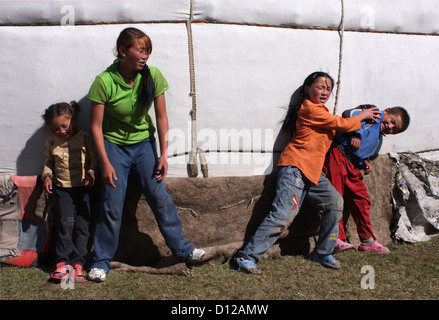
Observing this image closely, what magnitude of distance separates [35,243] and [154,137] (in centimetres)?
97

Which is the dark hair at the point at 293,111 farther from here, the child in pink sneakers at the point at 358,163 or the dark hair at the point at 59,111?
the dark hair at the point at 59,111

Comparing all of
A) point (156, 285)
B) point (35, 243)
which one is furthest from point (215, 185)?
point (35, 243)

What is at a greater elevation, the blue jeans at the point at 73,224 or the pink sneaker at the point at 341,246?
the blue jeans at the point at 73,224

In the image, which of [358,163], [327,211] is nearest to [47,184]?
[327,211]

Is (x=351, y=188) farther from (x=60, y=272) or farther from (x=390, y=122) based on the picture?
(x=60, y=272)

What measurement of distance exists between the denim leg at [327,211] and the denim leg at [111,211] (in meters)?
1.14

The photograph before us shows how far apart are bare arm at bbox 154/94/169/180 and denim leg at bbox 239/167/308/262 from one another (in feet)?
2.17

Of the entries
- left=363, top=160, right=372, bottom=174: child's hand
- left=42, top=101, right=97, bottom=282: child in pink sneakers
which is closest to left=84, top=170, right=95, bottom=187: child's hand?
left=42, top=101, right=97, bottom=282: child in pink sneakers

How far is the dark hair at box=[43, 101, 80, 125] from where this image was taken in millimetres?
2748

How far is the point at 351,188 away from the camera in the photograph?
3186 mm

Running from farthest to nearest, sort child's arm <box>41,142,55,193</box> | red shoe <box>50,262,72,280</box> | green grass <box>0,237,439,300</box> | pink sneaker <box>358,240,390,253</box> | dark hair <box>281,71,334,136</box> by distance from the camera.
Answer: pink sneaker <box>358,240,390,253</box> → dark hair <box>281,71,334,136</box> → child's arm <box>41,142,55,193</box> → red shoe <box>50,262,72,280</box> → green grass <box>0,237,439,300</box>

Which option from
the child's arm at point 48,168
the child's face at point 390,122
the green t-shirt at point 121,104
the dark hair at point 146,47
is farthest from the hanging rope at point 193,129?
the child's face at point 390,122

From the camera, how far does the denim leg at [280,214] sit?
114 inches

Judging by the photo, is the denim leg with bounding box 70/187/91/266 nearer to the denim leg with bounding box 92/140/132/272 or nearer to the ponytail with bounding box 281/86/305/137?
the denim leg with bounding box 92/140/132/272
